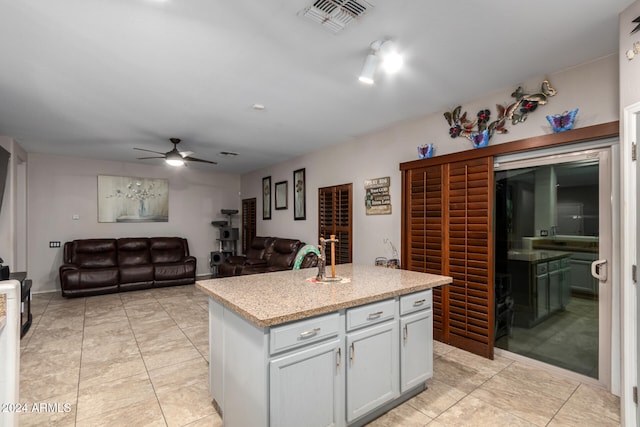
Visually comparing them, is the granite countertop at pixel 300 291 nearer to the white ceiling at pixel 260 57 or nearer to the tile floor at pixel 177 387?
the tile floor at pixel 177 387

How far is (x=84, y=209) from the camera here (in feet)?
20.4

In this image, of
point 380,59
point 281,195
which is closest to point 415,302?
point 380,59

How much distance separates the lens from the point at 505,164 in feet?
9.83

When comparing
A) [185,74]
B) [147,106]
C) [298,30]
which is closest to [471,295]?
[298,30]

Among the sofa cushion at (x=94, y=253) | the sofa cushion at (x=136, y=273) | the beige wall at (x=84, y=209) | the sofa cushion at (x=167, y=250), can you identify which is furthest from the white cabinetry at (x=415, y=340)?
the beige wall at (x=84, y=209)

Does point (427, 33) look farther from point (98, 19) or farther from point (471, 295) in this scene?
point (471, 295)

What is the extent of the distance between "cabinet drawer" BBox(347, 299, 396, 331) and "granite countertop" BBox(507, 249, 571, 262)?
164 centimetres

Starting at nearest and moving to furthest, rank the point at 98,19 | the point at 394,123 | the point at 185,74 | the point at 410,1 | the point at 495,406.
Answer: the point at 410,1 → the point at 98,19 → the point at 495,406 → the point at 185,74 → the point at 394,123

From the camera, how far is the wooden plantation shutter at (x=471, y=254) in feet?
9.77

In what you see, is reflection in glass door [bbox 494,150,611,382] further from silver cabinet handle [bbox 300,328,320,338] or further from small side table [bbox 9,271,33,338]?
small side table [bbox 9,271,33,338]

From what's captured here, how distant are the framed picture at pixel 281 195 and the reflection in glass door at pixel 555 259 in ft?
13.4

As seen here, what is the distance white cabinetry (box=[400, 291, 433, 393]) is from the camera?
219 cm

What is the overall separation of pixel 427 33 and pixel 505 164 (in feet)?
5.30

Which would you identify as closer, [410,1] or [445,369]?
[410,1]
